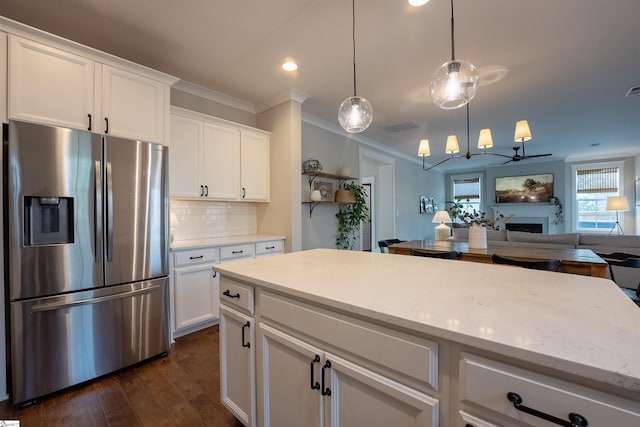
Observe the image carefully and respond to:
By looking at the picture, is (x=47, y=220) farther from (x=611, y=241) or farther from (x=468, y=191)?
(x=468, y=191)

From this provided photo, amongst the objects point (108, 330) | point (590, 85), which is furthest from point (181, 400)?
point (590, 85)

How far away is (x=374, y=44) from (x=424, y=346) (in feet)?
8.04

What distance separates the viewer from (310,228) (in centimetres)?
411

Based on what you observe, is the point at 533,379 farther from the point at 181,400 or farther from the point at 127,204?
the point at 127,204

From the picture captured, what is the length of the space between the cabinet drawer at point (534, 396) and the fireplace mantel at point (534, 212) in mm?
8254

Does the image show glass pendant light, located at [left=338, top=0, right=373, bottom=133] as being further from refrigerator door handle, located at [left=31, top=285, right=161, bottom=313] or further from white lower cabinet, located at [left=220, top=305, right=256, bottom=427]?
refrigerator door handle, located at [left=31, top=285, right=161, bottom=313]

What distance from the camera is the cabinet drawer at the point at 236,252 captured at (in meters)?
2.90

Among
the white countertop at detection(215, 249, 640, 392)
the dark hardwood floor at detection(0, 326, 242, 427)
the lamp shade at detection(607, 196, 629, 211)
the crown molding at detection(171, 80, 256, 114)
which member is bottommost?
the dark hardwood floor at detection(0, 326, 242, 427)

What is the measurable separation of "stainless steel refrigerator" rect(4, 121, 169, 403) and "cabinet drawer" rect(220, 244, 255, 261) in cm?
63

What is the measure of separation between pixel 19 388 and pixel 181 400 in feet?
3.17

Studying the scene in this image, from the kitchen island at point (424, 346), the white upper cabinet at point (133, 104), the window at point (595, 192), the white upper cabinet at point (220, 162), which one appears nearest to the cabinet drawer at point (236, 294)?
the kitchen island at point (424, 346)

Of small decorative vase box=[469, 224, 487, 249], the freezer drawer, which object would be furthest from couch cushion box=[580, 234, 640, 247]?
the freezer drawer

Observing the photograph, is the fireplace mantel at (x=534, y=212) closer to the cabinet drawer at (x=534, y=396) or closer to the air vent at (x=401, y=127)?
the air vent at (x=401, y=127)

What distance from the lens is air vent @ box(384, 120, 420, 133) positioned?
457 centimetres
